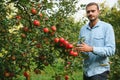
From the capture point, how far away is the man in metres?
4.53

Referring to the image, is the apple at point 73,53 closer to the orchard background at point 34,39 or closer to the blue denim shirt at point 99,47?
the orchard background at point 34,39

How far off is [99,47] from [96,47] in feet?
0.15

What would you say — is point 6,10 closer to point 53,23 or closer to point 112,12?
point 53,23

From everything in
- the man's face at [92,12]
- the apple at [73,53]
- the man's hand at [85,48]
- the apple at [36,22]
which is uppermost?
the man's face at [92,12]

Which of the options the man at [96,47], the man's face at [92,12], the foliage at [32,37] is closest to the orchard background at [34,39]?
the foliage at [32,37]

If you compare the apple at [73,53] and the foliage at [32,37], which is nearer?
the apple at [73,53]

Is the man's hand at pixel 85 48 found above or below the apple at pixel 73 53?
above

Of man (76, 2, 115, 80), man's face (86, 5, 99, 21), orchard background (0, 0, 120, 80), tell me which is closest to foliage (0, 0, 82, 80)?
orchard background (0, 0, 120, 80)

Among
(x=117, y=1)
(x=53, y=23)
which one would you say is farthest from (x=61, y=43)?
(x=117, y=1)

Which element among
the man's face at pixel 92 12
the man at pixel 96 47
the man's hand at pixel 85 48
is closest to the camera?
the man's hand at pixel 85 48

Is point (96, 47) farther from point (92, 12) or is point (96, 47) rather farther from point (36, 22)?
point (36, 22)

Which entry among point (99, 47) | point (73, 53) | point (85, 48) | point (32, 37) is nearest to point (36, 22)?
point (32, 37)

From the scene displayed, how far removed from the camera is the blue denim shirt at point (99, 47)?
4.54 m

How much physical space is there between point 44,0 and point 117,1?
12.6 m
